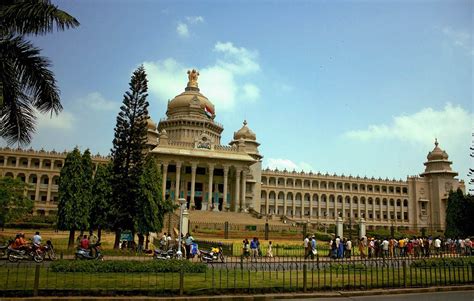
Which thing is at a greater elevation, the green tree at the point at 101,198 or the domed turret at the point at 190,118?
the domed turret at the point at 190,118

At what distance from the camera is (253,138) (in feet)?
217

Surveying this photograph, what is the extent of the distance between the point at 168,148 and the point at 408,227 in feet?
162

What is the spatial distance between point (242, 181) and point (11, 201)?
28.1 meters

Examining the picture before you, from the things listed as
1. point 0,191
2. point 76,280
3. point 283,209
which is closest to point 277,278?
point 76,280

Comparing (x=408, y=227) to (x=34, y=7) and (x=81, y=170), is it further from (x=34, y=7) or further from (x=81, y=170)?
(x=34, y=7)

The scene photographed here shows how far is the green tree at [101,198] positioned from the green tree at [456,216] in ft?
122

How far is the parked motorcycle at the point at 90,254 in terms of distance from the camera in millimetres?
18875

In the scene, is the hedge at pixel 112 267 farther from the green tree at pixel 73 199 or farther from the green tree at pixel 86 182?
the green tree at pixel 86 182

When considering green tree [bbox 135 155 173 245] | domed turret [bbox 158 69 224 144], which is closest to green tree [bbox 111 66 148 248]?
green tree [bbox 135 155 173 245]

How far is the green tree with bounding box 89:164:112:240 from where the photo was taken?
96.7 ft

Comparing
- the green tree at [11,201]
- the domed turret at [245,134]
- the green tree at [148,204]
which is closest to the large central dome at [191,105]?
the domed turret at [245,134]

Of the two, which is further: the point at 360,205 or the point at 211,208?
the point at 360,205

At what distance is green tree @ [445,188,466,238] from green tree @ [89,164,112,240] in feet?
122

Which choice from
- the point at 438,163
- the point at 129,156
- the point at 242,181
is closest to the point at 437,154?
the point at 438,163
